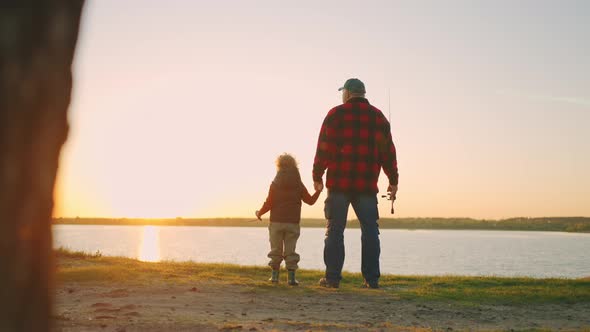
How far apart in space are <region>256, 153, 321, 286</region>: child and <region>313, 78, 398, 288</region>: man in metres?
0.64

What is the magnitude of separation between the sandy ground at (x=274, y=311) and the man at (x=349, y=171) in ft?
2.40

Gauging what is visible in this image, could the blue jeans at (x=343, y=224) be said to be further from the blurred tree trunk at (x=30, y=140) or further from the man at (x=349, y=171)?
the blurred tree trunk at (x=30, y=140)

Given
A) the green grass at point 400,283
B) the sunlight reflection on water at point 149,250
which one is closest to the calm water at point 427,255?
the sunlight reflection on water at point 149,250

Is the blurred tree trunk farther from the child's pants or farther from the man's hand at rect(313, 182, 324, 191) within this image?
the child's pants

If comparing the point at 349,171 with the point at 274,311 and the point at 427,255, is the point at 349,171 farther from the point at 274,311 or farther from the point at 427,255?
the point at 427,255

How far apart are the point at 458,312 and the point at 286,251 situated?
314 cm

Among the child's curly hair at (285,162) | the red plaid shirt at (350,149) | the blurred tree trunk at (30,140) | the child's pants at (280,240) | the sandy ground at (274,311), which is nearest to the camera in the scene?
the blurred tree trunk at (30,140)

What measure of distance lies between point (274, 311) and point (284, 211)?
2.92m

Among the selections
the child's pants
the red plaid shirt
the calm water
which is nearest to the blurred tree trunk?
the calm water

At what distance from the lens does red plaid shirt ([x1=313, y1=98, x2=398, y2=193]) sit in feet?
30.3

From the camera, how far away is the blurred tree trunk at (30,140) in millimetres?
2438

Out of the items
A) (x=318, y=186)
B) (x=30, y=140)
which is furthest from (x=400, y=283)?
(x=30, y=140)

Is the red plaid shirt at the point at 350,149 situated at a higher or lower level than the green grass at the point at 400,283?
higher

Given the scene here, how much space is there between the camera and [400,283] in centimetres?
1090
